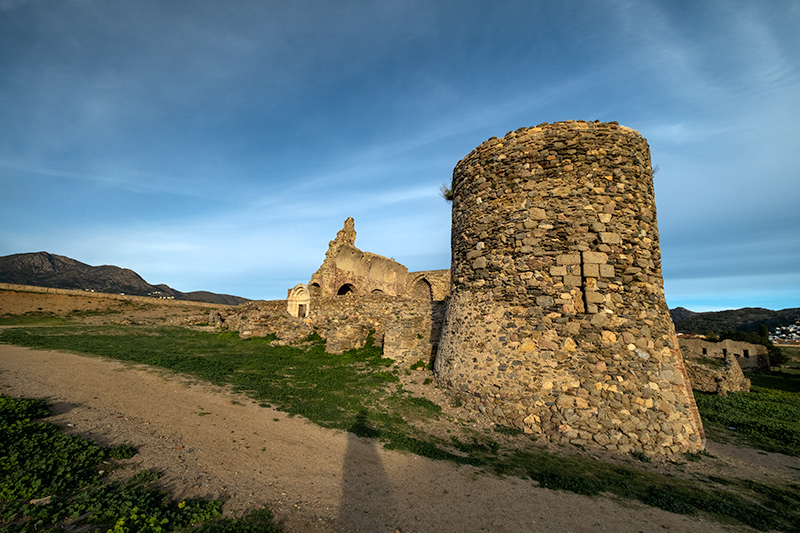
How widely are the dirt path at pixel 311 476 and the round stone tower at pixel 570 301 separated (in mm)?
2160

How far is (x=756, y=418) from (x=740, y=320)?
247 feet

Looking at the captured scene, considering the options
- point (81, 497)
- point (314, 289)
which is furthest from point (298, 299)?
point (81, 497)

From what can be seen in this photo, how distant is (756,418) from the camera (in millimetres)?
9109

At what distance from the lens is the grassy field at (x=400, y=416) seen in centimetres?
466

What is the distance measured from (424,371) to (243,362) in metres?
5.65

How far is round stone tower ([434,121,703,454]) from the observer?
6.32 meters

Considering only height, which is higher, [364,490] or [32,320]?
[32,320]

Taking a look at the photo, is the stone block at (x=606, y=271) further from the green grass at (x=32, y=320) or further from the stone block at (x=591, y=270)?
the green grass at (x=32, y=320)

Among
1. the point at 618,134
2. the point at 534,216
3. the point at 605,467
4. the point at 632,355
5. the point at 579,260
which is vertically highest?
the point at 618,134

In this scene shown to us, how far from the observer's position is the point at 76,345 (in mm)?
11688

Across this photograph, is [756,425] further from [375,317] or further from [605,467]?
[375,317]

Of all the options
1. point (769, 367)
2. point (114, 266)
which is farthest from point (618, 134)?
point (114, 266)

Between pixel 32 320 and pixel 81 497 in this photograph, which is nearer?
pixel 81 497

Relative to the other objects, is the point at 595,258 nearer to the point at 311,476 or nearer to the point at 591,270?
Answer: the point at 591,270
